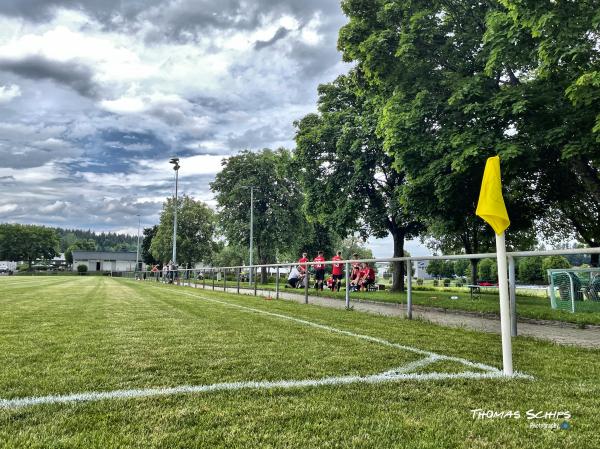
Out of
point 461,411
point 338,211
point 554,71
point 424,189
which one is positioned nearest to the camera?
point 461,411

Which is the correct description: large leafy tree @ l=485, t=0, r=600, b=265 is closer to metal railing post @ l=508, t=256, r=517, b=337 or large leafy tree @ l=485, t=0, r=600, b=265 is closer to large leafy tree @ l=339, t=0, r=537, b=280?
large leafy tree @ l=339, t=0, r=537, b=280

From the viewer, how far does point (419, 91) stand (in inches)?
580

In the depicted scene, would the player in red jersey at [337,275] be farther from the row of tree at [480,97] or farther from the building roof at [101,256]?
the building roof at [101,256]

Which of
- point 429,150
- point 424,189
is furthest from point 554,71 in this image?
point 424,189

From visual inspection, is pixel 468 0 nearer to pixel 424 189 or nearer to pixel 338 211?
pixel 424 189

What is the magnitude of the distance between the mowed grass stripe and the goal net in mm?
4468

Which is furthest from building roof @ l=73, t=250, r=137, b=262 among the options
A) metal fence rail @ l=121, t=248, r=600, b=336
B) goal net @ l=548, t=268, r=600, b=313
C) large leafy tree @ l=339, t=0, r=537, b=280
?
goal net @ l=548, t=268, r=600, b=313

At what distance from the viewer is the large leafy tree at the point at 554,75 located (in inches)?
407

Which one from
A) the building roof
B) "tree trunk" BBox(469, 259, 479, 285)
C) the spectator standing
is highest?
the building roof

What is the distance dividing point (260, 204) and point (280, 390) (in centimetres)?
4468

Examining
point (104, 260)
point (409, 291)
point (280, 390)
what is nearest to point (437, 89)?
point (409, 291)

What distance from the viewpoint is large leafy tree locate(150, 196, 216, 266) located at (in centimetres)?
6594

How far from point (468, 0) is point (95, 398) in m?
15.1

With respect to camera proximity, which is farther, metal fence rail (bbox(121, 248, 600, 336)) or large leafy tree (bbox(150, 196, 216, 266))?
large leafy tree (bbox(150, 196, 216, 266))
